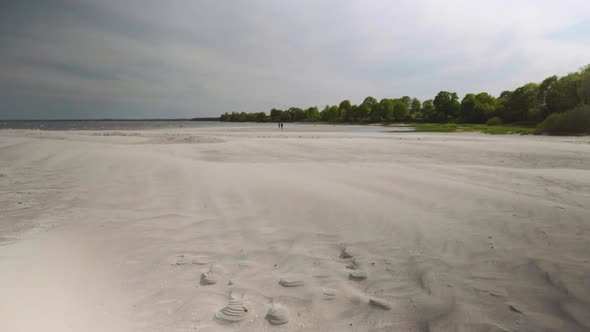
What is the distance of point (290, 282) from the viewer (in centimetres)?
233

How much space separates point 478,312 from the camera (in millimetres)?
1949

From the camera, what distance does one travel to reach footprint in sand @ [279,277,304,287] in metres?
2.31

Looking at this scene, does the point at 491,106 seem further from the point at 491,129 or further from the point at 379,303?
the point at 379,303

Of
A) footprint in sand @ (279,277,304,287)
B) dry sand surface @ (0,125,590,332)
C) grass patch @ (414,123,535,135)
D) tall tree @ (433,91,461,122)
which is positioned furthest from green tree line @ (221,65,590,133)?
footprint in sand @ (279,277,304,287)

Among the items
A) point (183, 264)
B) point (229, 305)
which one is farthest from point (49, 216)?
point (229, 305)

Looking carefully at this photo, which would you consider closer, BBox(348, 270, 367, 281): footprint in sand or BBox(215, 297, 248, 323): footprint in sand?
BBox(215, 297, 248, 323): footprint in sand

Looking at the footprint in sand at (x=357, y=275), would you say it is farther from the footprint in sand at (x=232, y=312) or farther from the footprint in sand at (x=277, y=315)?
the footprint in sand at (x=232, y=312)

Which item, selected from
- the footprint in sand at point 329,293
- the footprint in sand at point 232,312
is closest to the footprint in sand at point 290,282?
the footprint in sand at point 329,293

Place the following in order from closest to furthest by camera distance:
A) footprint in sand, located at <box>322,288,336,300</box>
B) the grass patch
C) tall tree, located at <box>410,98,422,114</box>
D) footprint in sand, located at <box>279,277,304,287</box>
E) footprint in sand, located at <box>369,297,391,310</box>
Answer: footprint in sand, located at <box>369,297,391,310</box>, footprint in sand, located at <box>322,288,336,300</box>, footprint in sand, located at <box>279,277,304,287</box>, the grass patch, tall tree, located at <box>410,98,422,114</box>

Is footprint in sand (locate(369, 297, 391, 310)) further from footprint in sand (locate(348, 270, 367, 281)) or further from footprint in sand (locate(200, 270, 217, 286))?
footprint in sand (locate(200, 270, 217, 286))

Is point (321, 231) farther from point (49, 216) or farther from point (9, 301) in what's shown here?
point (49, 216)

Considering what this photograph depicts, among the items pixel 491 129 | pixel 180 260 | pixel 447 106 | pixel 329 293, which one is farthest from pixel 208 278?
pixel 447 106

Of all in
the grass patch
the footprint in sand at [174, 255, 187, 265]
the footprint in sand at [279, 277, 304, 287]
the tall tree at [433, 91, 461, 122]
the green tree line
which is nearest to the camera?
the footprint in sand at [279, 277, 304, 287]

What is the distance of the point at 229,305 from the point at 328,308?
76cm
